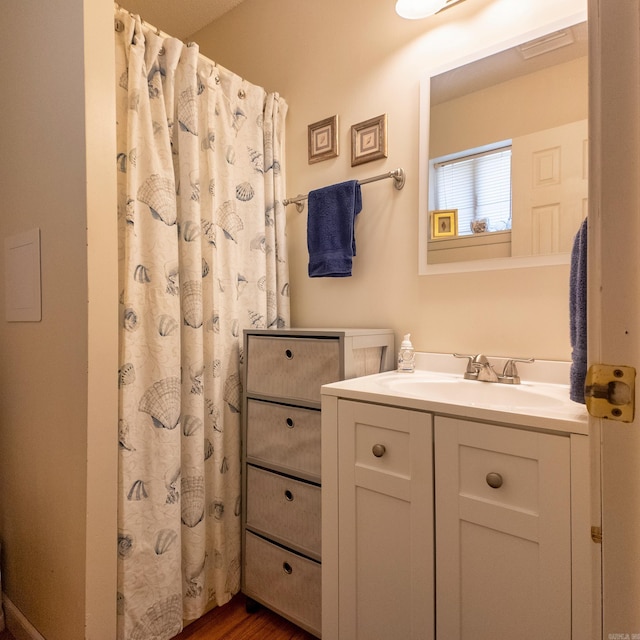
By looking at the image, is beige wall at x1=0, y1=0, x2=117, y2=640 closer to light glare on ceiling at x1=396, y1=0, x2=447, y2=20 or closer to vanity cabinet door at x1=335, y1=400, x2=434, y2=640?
vanity cabinet door at x1=335, y1=400, x2=434, y2=640

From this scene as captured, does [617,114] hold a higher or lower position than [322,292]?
higher

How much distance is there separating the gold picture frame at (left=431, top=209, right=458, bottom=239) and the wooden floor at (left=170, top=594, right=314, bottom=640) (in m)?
1.49

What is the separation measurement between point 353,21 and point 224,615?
7.97ft

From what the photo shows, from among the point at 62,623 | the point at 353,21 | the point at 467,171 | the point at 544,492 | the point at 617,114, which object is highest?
the point at 353,21

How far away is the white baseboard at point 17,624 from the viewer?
1305mm

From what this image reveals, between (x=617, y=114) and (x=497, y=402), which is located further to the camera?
(x=497, y=402)

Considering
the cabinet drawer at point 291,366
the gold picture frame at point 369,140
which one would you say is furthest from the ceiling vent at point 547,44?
the cabinet drawer at point 291,366

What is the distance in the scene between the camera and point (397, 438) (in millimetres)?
972

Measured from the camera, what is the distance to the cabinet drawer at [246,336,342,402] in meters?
1.27

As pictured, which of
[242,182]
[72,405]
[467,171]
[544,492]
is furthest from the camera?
[242,182]

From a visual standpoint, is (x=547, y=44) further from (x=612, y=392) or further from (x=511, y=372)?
(x=612, y=392)

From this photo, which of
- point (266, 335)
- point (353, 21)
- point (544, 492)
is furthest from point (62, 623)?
point (353, 21)

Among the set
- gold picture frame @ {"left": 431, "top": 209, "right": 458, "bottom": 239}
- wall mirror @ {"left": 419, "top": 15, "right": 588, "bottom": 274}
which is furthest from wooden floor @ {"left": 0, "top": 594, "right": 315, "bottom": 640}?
gold picture frame @ {"left": 431, "top": 209, "right": 458, "bottom": 239}

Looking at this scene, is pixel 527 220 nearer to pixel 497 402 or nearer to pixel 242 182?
pixel 497 402
